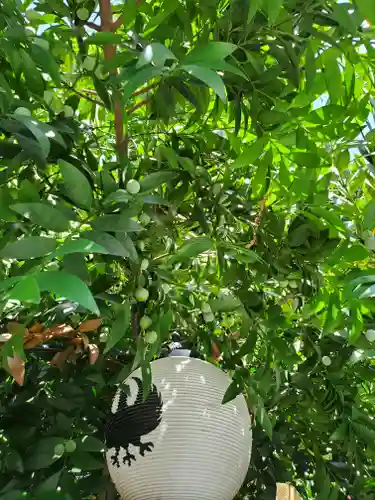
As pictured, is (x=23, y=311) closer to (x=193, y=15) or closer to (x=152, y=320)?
(x=152, y=320)

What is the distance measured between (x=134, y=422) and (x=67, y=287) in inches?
19.9

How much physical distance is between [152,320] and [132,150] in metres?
0.35

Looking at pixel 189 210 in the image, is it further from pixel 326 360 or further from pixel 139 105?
pixel 326 360

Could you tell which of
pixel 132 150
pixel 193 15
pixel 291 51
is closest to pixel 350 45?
pixel 291 51

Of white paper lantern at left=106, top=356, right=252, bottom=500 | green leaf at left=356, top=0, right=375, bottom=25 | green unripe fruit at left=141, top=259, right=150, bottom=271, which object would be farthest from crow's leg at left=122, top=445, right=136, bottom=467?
green leaf at left=356, top=0, right=375, bottom=25

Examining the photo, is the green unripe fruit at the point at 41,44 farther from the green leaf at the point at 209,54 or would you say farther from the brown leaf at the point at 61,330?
the brown leaf at the point at 61,330

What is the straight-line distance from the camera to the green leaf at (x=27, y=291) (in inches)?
16.3

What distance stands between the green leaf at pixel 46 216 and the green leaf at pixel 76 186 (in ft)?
0.10

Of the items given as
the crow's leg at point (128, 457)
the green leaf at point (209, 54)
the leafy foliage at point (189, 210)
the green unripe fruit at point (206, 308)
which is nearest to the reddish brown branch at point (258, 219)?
the leafy foliage at point (189, 210)

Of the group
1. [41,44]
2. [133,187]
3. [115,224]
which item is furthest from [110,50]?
[115,224]

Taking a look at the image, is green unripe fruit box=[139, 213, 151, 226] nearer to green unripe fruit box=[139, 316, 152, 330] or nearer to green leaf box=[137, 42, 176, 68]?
green unripe fruit box=[139, 316, 152, 330]

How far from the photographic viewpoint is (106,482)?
3.36 ft

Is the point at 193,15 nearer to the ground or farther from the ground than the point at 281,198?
farther from the ground

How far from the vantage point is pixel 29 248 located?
Answer: 0.55 metres
